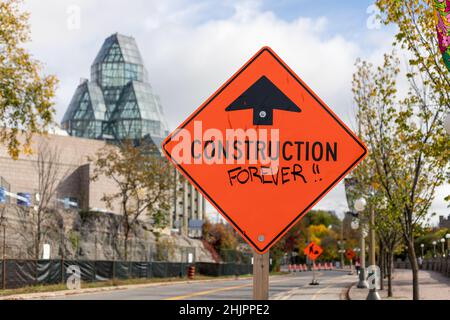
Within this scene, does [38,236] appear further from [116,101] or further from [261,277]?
[116,101]

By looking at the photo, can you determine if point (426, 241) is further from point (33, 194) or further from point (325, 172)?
point (325, 172)

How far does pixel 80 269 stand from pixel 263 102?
3533 cm

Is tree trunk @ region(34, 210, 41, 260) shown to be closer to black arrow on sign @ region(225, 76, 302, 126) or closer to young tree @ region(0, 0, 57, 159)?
young tree @ region(0, 0, 57, 159)

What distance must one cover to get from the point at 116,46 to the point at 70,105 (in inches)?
615

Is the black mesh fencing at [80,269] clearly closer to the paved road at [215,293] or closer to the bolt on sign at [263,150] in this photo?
the paved road at [215,293]

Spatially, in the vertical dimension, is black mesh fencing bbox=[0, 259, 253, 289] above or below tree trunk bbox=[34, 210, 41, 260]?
below

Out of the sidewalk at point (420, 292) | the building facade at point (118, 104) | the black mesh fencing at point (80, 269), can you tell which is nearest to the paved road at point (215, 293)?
the sidewalk at point (420, 292)

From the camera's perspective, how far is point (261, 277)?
3.37 metres

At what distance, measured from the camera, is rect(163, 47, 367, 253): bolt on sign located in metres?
3.22

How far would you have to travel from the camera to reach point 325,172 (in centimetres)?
332

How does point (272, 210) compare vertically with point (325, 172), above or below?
below

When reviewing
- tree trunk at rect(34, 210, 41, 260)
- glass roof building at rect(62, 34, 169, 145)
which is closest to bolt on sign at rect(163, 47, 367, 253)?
tree trunk at rect(34, 210, 41, 260)

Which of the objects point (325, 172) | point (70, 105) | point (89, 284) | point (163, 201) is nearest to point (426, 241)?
point (163, 201)

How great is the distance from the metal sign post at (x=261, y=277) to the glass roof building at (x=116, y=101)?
117972 millimetres
